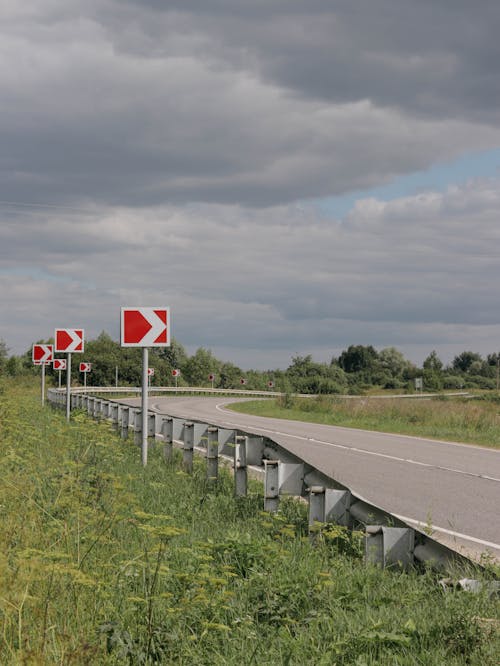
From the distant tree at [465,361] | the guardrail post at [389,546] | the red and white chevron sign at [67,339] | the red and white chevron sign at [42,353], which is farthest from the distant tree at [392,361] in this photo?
the guardrail post at [389,546]

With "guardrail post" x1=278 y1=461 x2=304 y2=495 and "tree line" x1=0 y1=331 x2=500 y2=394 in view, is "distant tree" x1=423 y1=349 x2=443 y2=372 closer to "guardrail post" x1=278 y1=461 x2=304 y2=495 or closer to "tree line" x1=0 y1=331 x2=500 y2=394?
"tree line" x1=0 y1=331 x2=500 y2=394

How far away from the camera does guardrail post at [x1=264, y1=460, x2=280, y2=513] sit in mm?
9781

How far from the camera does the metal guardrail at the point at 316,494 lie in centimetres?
743

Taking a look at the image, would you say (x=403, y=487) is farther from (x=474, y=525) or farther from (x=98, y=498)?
(x=98, y=498)

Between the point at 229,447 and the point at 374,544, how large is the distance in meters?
5.42

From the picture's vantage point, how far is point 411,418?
35.7 metres

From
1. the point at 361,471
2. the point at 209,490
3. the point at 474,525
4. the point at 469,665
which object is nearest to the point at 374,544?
the point at 469,665

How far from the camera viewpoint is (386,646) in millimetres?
5570

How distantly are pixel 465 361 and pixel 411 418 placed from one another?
137230 mm

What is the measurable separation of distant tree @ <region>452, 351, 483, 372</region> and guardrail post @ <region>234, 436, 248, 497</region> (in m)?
156

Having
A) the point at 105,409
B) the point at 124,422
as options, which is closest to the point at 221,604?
the point at 124,422

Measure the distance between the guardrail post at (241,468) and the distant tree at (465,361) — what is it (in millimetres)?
156307

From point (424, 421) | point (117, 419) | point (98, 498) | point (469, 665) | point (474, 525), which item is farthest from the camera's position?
point (424, 421)

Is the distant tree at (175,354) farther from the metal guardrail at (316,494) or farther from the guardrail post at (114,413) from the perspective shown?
the metal guardrail at (316,494)
